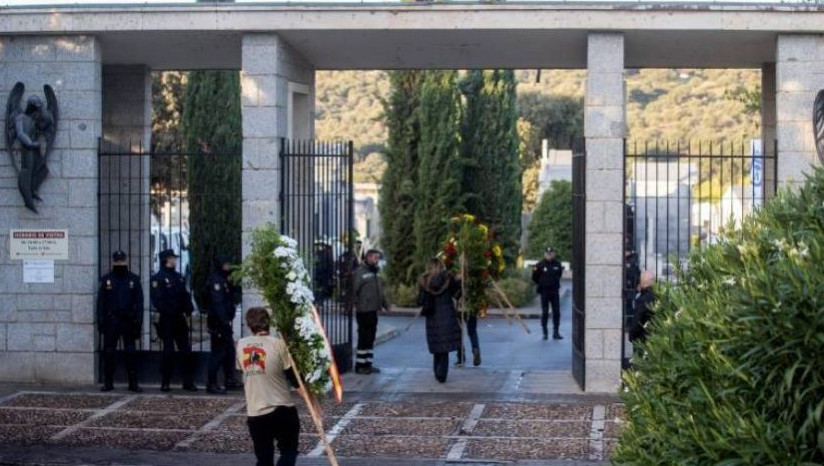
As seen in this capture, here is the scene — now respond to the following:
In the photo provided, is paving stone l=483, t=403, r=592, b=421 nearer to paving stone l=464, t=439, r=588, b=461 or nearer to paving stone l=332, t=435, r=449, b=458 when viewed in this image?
paving stone l=464, t=439, r=588, b=461

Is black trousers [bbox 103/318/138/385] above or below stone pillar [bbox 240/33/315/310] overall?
below

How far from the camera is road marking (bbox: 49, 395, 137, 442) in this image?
43.4 feet

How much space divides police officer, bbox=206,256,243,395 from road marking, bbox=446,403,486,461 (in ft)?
10.0

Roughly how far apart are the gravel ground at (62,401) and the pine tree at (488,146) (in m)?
19.4

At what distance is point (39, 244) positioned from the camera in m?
16.5

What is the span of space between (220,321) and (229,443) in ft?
9.83

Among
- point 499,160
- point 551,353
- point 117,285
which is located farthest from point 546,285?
point 499,160

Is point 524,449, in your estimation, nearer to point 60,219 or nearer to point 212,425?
point 212,425

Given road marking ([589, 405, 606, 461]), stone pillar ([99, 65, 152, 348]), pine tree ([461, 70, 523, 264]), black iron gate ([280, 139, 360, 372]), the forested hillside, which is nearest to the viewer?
road marking ([589, 405, 606, 461])

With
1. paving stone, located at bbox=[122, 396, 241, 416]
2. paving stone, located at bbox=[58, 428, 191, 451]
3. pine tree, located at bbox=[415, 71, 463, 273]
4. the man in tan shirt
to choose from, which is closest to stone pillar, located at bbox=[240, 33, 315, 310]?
paving stone, located at bbox=[122, 396, 241, 416]

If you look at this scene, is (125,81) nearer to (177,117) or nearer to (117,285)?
(117,285)

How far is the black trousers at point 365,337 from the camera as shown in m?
17.6

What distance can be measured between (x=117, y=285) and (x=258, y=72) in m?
3.05

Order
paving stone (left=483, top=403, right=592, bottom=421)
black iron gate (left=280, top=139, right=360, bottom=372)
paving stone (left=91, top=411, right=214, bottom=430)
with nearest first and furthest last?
paving stone (left=91, top=411, right=214, bottom=430), paving stone (left=483, top=403, right=592, bottom=421), black iron gate (left=280, top=139, right=360, bottom=372)
